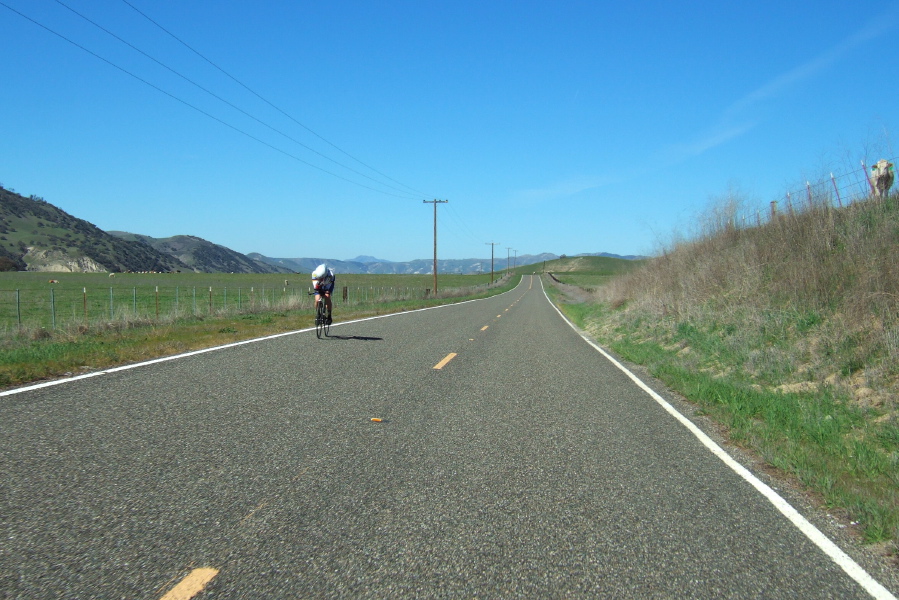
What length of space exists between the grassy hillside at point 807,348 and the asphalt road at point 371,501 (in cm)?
88

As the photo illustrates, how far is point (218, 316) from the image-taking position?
869 inches

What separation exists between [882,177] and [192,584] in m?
13.6

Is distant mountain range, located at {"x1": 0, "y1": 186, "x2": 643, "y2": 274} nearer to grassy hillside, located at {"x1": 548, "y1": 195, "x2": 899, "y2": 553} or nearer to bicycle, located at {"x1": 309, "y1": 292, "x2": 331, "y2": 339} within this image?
bicycle, located at {"x1": 309, "y1": 292, "x2": 331, "y2": 339}

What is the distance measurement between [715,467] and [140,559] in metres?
4.47

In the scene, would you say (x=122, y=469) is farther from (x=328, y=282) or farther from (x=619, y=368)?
(x=328, y=282)

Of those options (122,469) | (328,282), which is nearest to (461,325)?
(328,282)

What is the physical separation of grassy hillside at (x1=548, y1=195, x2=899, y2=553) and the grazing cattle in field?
1.24ft

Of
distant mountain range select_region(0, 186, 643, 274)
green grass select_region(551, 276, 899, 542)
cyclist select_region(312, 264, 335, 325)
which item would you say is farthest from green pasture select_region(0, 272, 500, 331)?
distant mountain range select_region(0, 186, 643, 274)

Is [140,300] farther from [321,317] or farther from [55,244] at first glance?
[55,244]

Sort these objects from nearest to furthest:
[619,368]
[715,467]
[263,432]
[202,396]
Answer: [715,467] → [263,432] → [202,396] → [619,368]

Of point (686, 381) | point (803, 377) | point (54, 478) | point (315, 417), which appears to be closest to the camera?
point (54, 478)

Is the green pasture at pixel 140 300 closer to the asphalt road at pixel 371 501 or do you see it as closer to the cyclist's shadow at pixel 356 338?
the cyclist's shadow at pixel 356 338

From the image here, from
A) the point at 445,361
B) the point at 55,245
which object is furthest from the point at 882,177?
the point at 55,245

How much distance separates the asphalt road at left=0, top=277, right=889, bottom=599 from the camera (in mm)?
3111
